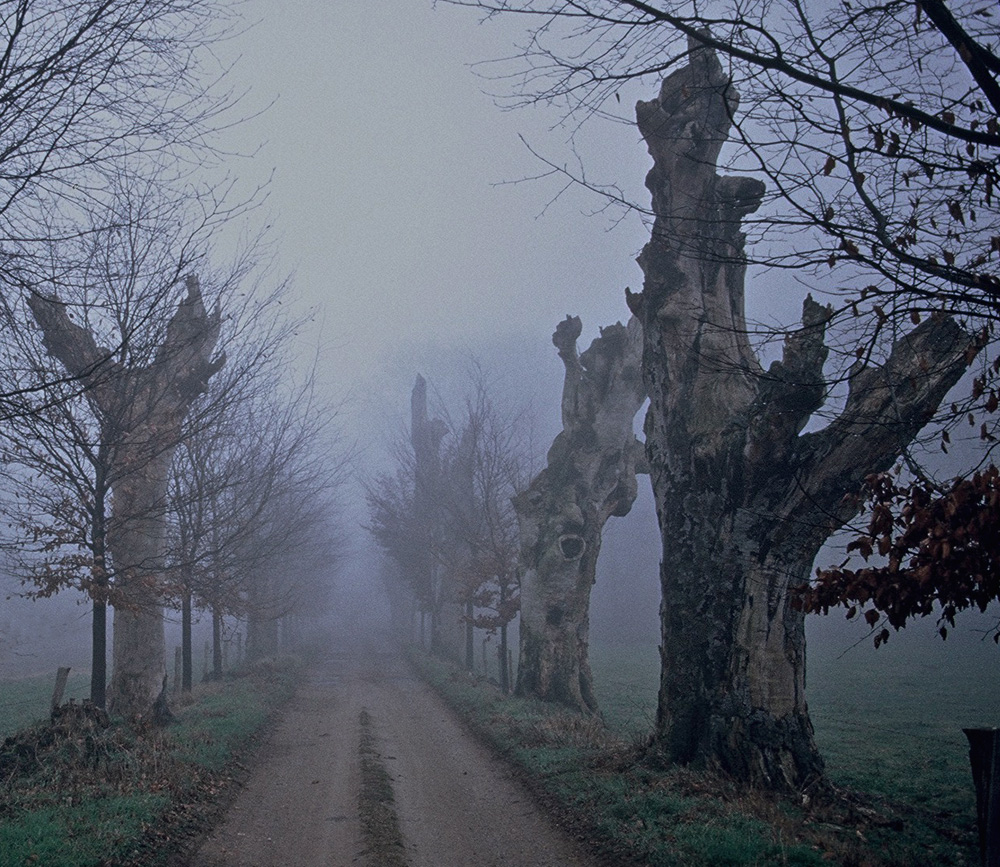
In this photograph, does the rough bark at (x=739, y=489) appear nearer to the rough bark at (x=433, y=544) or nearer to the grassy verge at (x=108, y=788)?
the grassy verge at (x=108, y=788)

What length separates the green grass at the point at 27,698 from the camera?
1583 cm

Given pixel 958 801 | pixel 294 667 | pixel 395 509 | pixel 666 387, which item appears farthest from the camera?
pixel 395 509

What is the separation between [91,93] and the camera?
583 cm

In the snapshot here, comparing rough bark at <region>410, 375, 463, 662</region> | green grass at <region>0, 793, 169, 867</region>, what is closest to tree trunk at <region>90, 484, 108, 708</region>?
green grass at <region>0, 793, 169, 867</region>

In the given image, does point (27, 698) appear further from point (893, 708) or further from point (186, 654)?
point (893, 708)

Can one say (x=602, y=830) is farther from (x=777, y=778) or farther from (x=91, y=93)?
(x=91, y=93)

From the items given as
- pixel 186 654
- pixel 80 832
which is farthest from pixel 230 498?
pixel 80 832

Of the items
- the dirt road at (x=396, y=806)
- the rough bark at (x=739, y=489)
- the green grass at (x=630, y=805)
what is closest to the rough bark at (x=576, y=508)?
the dirt road at (x=396, y=806)

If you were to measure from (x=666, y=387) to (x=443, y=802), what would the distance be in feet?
18.1

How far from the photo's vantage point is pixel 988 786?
4.23 m

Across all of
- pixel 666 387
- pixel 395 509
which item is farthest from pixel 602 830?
pixel 395 509

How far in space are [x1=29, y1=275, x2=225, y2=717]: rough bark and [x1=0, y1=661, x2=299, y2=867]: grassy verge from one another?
1.40 metres

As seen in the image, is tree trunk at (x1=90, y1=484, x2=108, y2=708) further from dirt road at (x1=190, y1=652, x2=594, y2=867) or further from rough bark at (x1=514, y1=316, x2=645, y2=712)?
rough bark at (x1=514, y1=316, x2=645, y2=712)

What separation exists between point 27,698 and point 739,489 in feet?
68.4
